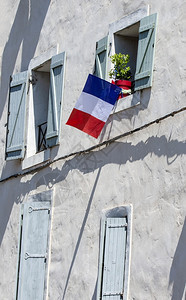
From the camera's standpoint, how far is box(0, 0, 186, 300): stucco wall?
11078 mm

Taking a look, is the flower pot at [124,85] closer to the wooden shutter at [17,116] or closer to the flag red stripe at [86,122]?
→ the flag red stripe at [86,122]

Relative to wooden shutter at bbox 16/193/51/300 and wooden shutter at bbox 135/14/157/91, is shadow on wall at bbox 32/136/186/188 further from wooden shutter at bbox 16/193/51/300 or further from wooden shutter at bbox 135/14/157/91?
wooden shutter at bbox 135/14/157/91

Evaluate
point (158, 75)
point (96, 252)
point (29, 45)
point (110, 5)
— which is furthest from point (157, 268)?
point (29, 45)

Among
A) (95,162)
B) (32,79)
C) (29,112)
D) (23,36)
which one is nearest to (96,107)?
(95,162)

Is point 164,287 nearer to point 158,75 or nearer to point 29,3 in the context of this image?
point 158,75

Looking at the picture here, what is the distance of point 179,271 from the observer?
10711 mm

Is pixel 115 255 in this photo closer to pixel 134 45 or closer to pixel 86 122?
pixel 86 122

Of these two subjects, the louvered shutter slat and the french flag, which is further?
the louvered shutter slat

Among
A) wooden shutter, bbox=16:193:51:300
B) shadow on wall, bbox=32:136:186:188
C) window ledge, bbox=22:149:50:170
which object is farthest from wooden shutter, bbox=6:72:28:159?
wooden shutter, bbox=16:193:51:300

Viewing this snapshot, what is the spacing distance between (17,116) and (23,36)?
1291 millimetres

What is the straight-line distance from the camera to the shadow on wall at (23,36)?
14.8m

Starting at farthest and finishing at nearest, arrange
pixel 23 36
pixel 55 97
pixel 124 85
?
1. pixel 23 36
2. pixel 55 97
3. pixel 124 85

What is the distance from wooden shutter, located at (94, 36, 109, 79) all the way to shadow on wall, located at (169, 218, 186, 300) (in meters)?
2.77

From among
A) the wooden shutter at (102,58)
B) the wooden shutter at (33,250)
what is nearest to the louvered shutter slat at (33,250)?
the wooden shutter at (33,250)
